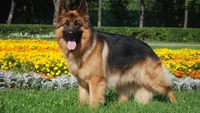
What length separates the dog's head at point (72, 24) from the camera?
17.3 ft

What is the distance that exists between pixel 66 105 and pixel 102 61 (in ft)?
3.24

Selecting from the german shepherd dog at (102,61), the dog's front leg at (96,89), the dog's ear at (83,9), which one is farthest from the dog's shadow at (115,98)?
the dog's ear at (83,9)

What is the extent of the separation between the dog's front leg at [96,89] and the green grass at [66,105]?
12cm

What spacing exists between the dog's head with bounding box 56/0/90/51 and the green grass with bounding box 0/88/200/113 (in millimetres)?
1026

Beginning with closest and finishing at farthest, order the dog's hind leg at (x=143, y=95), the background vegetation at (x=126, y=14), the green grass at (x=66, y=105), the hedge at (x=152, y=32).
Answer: the green grass at (x=66, y=105) → the dog's hind leg at (x=143, y=95) → the hedge at (x=152, y=32) → the background vegetation at (x=126, y=14)

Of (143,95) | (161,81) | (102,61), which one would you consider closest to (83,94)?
(102,61)

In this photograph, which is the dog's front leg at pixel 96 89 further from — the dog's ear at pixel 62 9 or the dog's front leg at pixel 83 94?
the dog's ear at pixel 62 9

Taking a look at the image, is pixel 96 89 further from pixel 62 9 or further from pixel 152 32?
pixel 152 32

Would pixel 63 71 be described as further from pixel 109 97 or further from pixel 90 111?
pixel 90 111

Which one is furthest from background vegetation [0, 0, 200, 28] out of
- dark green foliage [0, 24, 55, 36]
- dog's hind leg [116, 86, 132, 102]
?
dog's hind leg [116, 86, 132, 102]

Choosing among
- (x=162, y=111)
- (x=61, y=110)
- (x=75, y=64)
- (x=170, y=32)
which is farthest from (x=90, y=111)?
(x=170, y=32)

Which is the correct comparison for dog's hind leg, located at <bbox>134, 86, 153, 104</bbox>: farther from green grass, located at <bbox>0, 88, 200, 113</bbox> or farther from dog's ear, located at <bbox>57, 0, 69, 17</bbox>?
dog's ear, located at <bbox>57, 0, 69, 17</bbox>

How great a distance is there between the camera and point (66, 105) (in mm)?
5562

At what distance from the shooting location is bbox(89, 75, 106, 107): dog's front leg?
5.42 m
